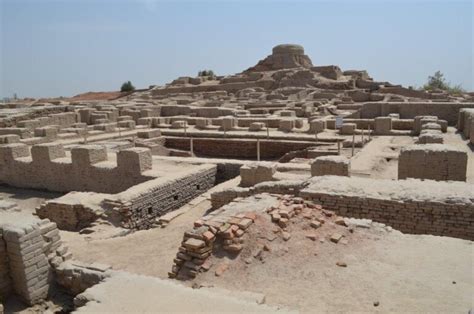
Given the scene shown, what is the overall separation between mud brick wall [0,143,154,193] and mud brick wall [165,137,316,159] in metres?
6.48

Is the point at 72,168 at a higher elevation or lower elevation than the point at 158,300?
lower

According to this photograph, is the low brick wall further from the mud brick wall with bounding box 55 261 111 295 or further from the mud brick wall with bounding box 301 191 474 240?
the mud brick wall with bounding box 55 261 111 295

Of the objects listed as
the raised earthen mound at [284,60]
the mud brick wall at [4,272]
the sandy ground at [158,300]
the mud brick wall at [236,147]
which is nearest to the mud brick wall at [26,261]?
the mud brick wall at [4,272]

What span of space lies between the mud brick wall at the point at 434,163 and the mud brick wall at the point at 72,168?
23.3 ft

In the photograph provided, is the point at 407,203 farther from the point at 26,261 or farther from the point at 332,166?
the point at 26,261

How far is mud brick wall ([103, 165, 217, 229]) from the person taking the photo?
9570 mm

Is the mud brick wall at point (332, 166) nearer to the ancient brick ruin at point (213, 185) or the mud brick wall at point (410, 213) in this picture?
the ancient brick ruin at point (213, 185)

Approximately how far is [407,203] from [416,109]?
614 inches

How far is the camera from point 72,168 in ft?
42.9

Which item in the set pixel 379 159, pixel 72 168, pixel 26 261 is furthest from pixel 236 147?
pixel 26 261

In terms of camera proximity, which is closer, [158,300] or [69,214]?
[158,300]

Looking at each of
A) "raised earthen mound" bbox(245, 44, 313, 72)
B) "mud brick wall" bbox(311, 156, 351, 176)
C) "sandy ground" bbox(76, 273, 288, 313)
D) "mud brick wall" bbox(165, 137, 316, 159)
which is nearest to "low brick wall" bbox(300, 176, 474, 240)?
"mud brick wall" bbox(311, 156, 351, 176)

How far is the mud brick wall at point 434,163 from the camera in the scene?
8.91 meters

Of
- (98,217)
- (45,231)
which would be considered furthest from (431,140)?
(45,231)
